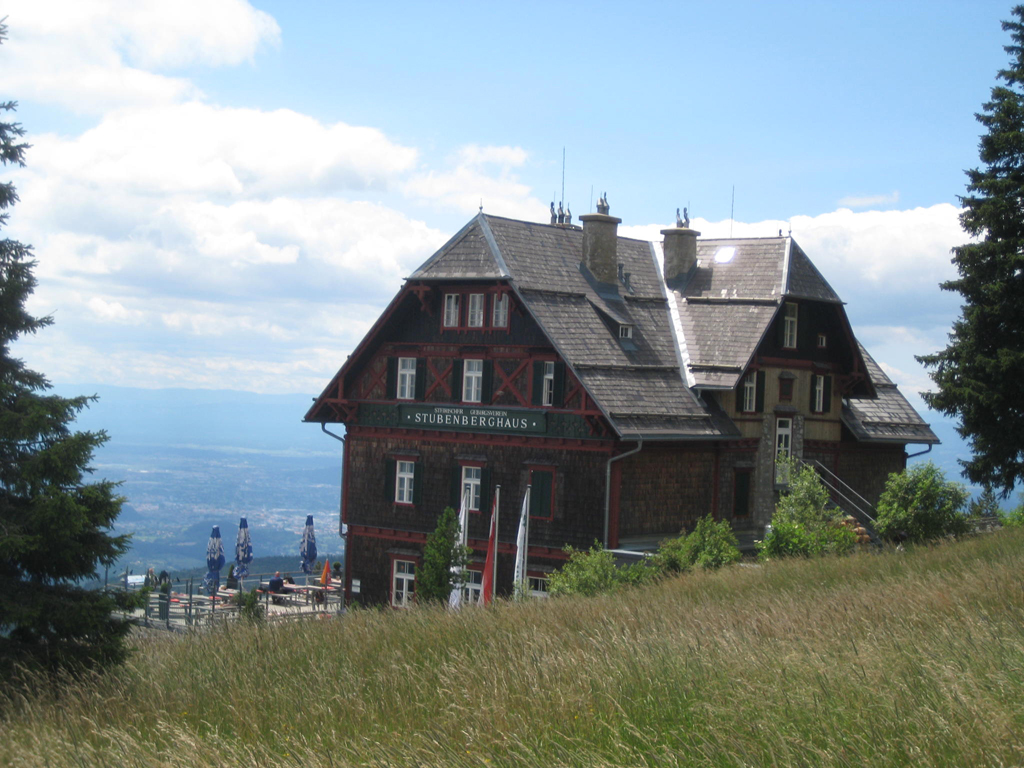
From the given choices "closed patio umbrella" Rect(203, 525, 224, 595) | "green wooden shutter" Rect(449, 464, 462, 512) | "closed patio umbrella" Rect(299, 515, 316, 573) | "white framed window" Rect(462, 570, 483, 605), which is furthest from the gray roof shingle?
"closed patio umbrella" Rect(203, 525, 224, 595)

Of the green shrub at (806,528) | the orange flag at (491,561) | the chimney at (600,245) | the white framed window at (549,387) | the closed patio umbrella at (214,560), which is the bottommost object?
the closed patio umbrella at (214,560)

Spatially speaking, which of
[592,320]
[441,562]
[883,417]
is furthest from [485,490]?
[883,417]

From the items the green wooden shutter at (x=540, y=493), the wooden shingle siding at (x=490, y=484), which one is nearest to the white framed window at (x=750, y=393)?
the wooden shingle siding at (x=490, y=484)

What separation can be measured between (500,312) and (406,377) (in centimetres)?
384

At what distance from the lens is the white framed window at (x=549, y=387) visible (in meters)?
29.4

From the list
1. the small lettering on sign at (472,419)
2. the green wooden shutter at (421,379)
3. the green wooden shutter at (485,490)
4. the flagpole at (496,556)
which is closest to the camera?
the flagpole at (496,556)

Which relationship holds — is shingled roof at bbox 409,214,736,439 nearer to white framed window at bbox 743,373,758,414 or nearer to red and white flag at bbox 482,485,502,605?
white framed window at bbox 743,373,758,414

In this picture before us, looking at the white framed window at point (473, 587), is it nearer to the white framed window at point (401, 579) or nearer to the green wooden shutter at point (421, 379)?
the white framed window at point (401, 579)

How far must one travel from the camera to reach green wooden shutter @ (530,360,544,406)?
97.2 ft

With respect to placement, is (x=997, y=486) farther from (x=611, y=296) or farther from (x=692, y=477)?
(x=611, y=296)

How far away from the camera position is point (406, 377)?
32.6 metres

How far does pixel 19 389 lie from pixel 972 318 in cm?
2365

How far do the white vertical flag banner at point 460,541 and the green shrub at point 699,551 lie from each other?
16.0ft

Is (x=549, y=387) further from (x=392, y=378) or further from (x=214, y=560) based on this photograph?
(x=214, y=560)
